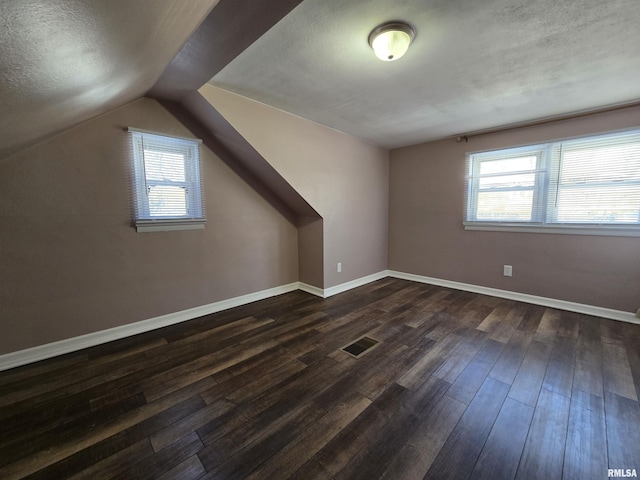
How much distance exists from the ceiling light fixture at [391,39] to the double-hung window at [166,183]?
2.07 meters

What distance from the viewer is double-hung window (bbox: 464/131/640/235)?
8.87 feet

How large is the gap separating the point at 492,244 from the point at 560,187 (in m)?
0.98

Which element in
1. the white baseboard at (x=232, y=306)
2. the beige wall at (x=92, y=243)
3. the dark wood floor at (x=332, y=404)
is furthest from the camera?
the white baseboard at (x=232, y=306)

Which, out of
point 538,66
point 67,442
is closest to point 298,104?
point 538,66

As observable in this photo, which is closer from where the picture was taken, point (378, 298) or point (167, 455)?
point (167, 455)

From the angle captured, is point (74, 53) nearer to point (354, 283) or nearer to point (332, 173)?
point (332, 173)

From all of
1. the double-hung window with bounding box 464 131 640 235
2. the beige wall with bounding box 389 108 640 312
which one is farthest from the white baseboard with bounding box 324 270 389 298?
the double-hung window with bounding box 464 131 640 235

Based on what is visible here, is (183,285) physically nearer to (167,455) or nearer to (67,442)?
(67,442)

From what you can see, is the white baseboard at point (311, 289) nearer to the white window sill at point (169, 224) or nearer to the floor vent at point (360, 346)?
the floor vent at point (360, 346)

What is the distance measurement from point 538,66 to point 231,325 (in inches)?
139

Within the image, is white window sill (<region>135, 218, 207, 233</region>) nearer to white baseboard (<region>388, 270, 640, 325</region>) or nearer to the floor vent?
the floor vent

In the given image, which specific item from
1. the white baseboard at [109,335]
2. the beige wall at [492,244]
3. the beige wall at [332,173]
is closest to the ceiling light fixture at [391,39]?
the beige wall at [332,173]

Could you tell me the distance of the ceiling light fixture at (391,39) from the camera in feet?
5.08

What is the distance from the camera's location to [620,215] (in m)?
2.75
